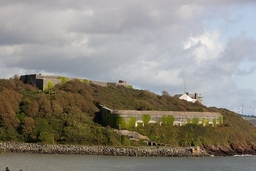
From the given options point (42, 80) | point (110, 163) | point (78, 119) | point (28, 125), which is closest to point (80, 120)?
point (78, 119)

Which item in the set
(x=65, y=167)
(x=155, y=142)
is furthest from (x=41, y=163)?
(x=155, y=142)

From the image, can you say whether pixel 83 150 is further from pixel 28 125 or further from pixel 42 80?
pixel 42 80

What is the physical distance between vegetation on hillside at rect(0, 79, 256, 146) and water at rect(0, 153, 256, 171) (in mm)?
6776

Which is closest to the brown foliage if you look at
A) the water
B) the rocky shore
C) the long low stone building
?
the rocky shore

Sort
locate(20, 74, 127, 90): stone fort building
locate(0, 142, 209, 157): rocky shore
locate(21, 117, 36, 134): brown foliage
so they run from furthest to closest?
locate(20, 74, 127, 90): stone fort building < locate(21, 117, 36, 134): brown foliage < locate(0, 142, 209, 157): rocky shore

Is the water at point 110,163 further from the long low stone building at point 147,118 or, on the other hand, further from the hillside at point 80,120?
the long low stone building at point 147,118

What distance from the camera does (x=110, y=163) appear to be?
5112cm

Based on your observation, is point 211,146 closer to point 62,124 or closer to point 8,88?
point 62,124

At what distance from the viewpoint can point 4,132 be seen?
2459 inches

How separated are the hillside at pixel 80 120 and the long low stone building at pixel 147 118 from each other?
112 cm

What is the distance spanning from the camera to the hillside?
62.9 metres

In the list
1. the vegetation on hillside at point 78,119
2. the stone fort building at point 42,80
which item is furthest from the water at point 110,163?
the stone fort building at point 42,80

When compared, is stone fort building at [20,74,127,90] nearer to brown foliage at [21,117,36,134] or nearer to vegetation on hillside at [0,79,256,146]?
vegetation on hillside at [0,79,256,146]

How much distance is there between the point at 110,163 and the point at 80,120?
16.5 m
